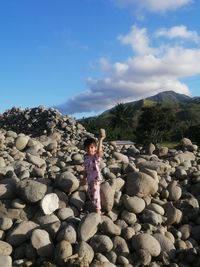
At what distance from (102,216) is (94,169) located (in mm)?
736

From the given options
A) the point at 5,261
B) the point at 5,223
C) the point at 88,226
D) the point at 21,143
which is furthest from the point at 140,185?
the point at 21,143

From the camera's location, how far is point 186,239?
732 cm

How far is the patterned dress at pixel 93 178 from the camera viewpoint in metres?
6.95

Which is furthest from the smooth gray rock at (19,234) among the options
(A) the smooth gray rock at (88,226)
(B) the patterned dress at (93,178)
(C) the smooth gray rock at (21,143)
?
(C) the smooth gray rock at (21,143)

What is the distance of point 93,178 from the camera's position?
7.16 m

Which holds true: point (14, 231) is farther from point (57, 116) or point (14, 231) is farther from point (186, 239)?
point (57, 116)

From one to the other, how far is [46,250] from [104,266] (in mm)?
794

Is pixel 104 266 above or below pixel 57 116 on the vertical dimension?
below

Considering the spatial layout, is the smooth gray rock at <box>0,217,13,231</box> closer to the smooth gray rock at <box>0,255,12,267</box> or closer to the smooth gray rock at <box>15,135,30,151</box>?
the smooth gray rock at <box>0,255,12,267</box>

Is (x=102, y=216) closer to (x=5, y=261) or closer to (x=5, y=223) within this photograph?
(x=5, y=223)

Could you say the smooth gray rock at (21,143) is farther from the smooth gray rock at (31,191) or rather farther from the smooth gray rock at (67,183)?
the smooth gray rock at (31,191)

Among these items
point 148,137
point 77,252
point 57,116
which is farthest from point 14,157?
point 148,137

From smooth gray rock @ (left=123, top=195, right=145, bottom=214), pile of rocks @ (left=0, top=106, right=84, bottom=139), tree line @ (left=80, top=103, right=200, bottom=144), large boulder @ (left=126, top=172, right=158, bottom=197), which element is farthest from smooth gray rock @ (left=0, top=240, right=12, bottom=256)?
tree line @ (left=80, top=103, right=200, bottom=144)

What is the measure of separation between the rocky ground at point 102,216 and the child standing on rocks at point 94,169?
165mm
